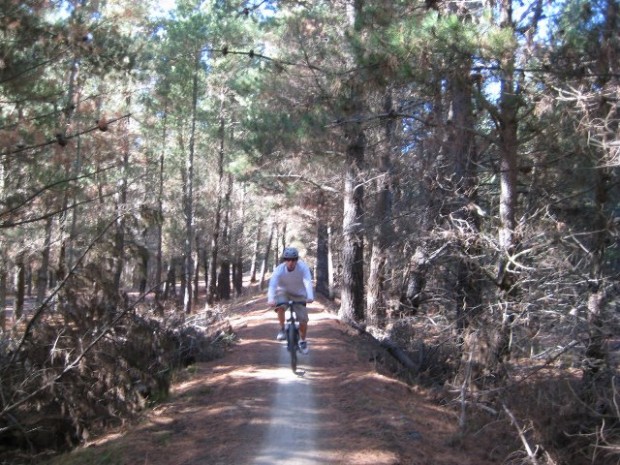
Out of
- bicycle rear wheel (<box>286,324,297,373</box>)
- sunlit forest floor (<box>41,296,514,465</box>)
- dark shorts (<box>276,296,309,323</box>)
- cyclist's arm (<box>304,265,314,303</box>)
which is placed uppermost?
cyclist's arm (<box>304,265,314,303</box>)

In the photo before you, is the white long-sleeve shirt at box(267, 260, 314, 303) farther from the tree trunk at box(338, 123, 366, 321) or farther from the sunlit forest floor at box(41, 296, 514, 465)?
the tree trunk at box(338, 123, 366, 321)

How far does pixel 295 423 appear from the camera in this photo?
6.88m

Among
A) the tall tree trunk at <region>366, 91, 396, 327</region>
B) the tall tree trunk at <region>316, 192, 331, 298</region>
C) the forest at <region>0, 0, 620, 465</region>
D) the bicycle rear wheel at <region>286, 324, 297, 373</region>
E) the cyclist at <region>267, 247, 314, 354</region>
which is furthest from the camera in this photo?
the tall tree trunk at <region>316, 192, 331, 298</region>

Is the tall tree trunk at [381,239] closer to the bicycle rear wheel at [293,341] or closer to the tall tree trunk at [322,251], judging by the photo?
the bicycle rear wheel at [293,341]

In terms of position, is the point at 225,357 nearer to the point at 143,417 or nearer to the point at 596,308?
the point at 143,417

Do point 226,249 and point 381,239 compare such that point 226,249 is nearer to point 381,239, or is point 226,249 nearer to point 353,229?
point 353,229

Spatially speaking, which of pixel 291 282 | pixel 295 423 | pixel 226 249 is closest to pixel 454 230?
pixel 291 282

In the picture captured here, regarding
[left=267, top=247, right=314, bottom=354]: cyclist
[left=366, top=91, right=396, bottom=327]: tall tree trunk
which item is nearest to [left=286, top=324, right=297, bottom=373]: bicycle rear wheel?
[left=267, top=247, right=314, bottom=354]: cyclist

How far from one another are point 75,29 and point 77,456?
5.37 meters

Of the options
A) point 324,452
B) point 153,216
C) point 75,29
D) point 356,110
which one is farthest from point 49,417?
point 356,110

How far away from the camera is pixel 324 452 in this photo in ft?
19.7

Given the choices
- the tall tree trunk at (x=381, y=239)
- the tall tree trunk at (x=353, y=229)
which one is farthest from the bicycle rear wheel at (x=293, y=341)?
the tall tree trunk at (x=353, y=229)

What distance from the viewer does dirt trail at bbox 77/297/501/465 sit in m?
5.96

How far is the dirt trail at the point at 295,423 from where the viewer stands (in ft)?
19.5
